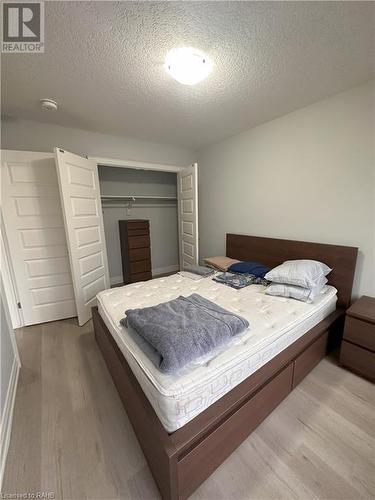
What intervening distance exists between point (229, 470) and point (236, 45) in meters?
2.61

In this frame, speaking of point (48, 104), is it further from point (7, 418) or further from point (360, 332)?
point (360, 332)

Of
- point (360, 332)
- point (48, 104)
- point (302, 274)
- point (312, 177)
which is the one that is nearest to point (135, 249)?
point (48, 104)

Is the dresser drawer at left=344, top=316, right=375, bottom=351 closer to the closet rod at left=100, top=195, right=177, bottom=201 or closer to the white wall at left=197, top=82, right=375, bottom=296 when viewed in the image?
the white wall at left=197, top=82, right=375, bottom=296

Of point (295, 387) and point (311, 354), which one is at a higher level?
point (311, 354)

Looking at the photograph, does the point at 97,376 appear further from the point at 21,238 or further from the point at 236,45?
the point at 236,45

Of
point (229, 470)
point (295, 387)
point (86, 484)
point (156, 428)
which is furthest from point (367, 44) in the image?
point (86, 484)

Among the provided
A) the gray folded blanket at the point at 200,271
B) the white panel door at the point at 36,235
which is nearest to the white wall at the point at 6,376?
the white panel door at the point at 36,235

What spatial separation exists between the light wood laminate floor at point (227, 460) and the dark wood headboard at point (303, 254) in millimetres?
796

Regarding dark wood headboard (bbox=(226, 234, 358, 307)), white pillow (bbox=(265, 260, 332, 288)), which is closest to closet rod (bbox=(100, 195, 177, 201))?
dark wood headboard (bbox=(226, 234, 358, 307))

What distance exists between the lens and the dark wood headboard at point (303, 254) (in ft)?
6.56

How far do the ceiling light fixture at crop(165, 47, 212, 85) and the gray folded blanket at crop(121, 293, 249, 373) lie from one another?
1.70 m

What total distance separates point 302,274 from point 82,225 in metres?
2.52

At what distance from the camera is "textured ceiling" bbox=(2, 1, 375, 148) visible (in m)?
1.14

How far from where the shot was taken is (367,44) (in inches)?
53.7
